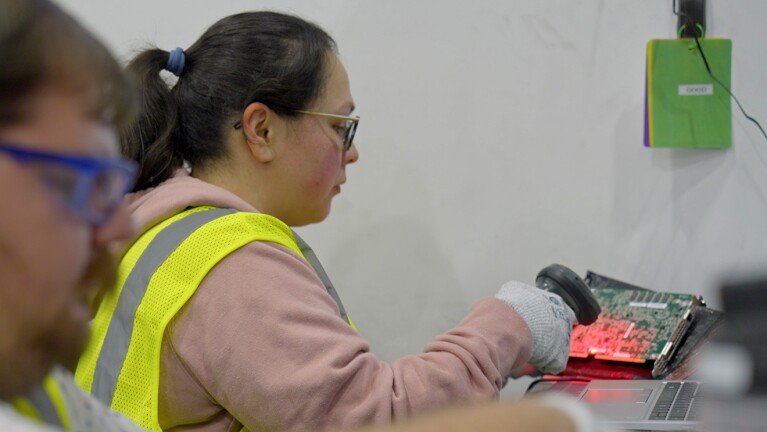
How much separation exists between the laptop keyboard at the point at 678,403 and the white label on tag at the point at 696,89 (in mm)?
622

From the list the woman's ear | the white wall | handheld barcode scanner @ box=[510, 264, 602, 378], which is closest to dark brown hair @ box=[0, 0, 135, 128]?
the woman's ear

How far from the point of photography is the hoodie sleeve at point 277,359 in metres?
0.97

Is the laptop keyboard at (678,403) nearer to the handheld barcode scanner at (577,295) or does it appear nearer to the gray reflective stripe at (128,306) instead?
the handheld barcode scanner at (577,295)

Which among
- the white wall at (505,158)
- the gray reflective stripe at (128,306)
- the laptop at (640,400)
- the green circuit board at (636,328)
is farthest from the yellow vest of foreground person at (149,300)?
the white wall at (505,158)

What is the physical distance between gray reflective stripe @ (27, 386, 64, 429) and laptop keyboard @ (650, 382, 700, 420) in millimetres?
703

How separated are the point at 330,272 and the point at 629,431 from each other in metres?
0.87

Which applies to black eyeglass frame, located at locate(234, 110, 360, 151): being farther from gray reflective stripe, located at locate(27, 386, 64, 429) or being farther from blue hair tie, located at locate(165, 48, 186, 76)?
gray reflective stripe, located at locate(27, 386, 64, 429)

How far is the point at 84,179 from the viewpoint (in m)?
0.51

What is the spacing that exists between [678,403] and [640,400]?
54 millimetres

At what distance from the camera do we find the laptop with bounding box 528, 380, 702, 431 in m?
1.05

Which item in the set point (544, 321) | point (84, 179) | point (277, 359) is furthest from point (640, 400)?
point (84, 179)

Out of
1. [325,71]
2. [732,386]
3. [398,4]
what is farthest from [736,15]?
[732,386]

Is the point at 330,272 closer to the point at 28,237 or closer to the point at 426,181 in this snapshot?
the point at 426,181

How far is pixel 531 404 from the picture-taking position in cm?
50
